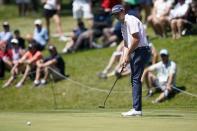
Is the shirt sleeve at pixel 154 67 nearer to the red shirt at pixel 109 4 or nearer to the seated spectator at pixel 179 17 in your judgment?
the seated spectator at pixel 179 17

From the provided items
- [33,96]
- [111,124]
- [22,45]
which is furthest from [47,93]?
[111,124]

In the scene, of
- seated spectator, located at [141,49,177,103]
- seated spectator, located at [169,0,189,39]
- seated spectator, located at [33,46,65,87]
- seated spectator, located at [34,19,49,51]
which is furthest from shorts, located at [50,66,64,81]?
seated spectator, located at [169,0,189,39]

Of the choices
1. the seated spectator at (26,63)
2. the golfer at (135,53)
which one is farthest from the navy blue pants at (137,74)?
the seated spectator at (26,63)

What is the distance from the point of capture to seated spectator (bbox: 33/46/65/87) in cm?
1784

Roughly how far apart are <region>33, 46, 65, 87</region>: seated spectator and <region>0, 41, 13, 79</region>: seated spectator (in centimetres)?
156

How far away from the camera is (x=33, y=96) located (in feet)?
58.4

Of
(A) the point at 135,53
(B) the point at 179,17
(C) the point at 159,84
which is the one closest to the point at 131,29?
(A) the point at 135,53

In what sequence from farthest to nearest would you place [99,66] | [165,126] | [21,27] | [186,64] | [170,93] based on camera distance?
[21,27]
[99,66]
[186,64]
[170,93]
[165,126]

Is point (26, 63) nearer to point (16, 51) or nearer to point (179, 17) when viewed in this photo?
point (16, 51)

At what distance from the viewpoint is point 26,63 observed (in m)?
18.4

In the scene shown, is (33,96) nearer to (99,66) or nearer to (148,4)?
(99,66)

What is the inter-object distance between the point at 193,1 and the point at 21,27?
11.5 metres

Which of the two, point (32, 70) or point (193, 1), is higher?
point (193, 1)

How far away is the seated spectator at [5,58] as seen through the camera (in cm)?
1916
